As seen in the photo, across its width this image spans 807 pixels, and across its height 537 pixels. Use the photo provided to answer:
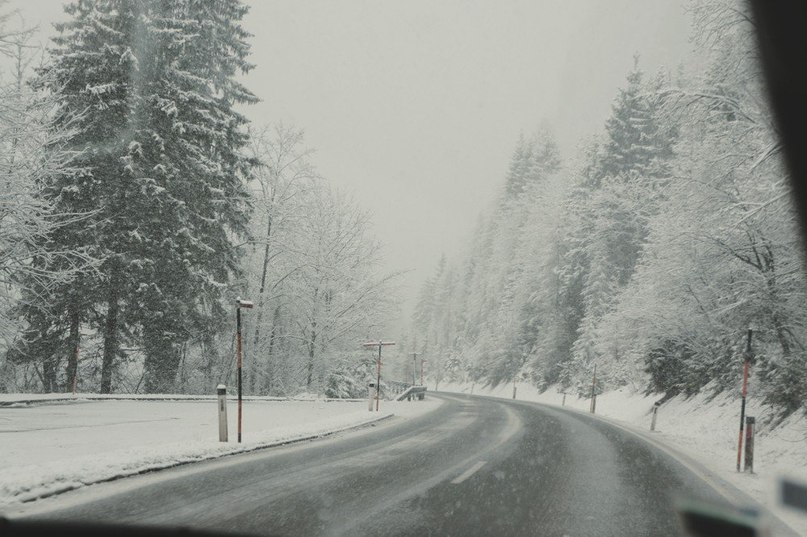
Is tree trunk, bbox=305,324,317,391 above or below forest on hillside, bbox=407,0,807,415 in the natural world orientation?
below

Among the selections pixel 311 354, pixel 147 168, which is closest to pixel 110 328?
pixel 147 168

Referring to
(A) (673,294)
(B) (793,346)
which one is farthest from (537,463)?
(A) (673,294)

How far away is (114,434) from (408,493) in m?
6.16

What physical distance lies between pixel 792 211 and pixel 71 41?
21.7 meters

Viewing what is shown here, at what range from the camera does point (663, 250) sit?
60.4 feet

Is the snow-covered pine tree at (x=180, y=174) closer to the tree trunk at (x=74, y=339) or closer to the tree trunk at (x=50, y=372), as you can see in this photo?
the tree trunk at (x=74, y=339)

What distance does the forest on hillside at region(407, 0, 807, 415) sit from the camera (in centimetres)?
1239

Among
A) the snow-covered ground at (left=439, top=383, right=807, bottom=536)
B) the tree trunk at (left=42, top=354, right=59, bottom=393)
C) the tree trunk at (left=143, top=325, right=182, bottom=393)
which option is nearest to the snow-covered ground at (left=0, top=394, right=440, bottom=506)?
the tree trunk at (left=143, top=325, right=182, bottom=393)

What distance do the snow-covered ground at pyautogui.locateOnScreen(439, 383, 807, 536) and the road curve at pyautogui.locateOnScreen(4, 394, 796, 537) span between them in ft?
2.69

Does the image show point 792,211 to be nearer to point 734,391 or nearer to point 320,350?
point 734,391

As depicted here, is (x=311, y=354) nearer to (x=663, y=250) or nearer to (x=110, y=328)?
(x=110, y=328)

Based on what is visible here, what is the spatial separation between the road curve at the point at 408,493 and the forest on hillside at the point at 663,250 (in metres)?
4.72

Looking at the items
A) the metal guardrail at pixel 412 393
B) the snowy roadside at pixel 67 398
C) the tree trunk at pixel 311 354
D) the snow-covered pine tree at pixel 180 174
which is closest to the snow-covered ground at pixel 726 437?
the metal guardrail at pixel 412 393

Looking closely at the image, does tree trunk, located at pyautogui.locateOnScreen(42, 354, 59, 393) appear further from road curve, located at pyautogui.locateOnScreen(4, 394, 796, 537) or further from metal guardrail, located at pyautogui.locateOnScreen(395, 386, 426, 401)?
metal guardrail, located at pyautogui.locateOnScreen(395, 386, 426, 401)
